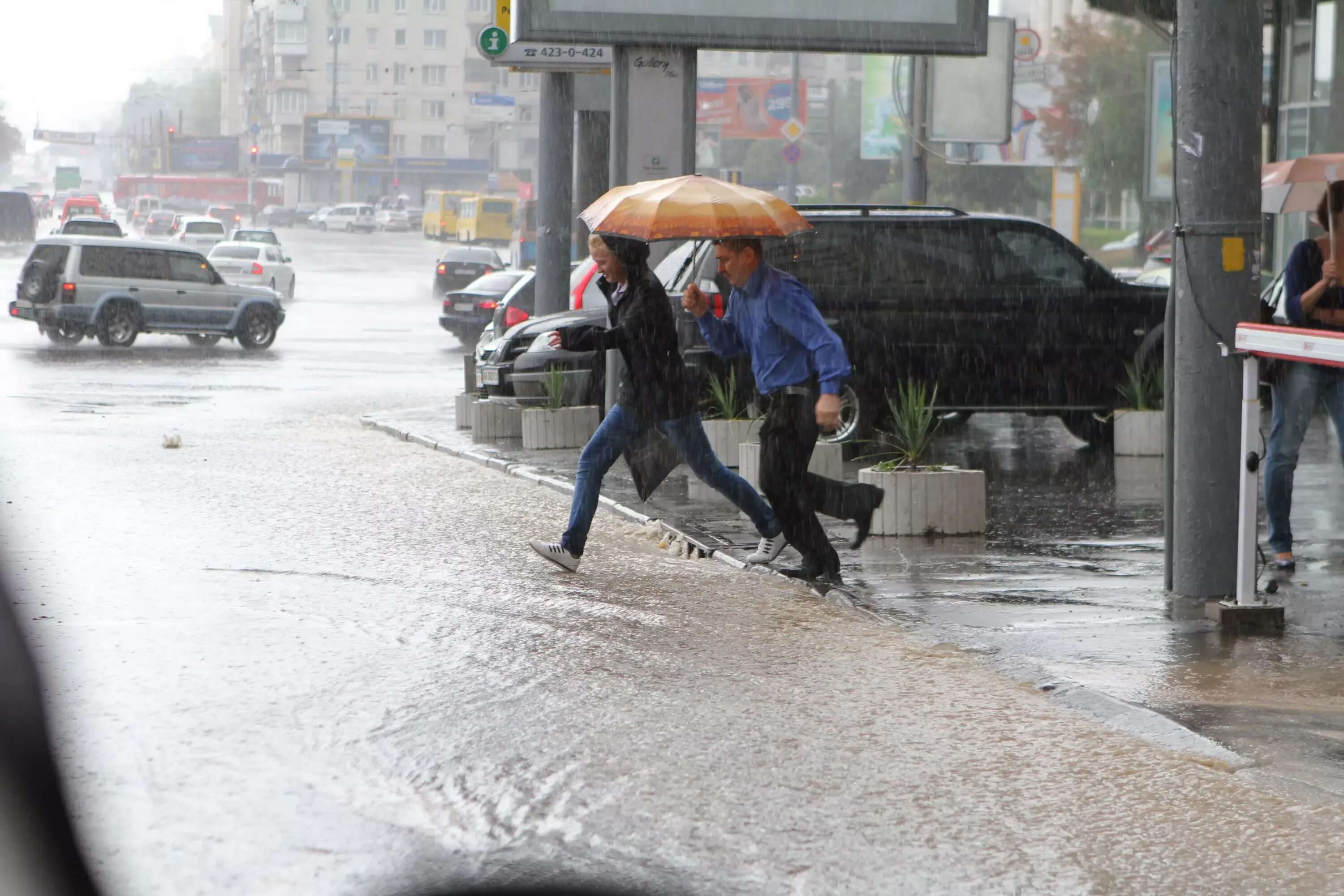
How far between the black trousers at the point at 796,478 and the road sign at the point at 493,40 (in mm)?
10555

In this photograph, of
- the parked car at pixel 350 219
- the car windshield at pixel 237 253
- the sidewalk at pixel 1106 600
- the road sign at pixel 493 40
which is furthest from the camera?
the parked car at pixel 350 219

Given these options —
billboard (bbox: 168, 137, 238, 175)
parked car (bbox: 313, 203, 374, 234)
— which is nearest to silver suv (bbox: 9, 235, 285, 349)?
parked car (bbox: 313, 203, 374, 234)

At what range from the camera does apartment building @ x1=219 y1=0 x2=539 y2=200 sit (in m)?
136

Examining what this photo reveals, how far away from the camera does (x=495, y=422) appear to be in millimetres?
15602

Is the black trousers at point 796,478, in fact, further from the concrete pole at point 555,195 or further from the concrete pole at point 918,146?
the concrete pole at point 918,146

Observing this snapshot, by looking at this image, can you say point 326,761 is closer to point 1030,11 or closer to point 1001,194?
point 1001,194

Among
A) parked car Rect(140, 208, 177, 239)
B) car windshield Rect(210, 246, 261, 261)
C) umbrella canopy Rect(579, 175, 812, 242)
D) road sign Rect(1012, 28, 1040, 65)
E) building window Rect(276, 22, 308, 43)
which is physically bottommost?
car windshield Rect(210, 246, 261, 261)

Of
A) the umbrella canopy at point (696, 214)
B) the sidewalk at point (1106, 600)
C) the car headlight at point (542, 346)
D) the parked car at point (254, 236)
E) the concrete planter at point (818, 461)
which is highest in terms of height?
the parked car at point (254, 236)

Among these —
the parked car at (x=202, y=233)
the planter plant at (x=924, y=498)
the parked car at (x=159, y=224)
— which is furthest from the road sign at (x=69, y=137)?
the planter plant at (x=924, y=498)

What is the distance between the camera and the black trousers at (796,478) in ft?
27.2

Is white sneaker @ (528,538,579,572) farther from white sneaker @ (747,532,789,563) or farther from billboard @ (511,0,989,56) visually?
billboard @ (511,0,989,56)

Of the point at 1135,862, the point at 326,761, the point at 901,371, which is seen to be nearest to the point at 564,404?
the point at 901,371

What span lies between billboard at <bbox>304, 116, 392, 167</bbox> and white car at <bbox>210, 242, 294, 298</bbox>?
83069 millimetres

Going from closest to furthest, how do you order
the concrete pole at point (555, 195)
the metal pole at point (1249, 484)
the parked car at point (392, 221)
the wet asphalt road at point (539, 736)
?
the wet asphalt road at point (539, 736)
the metal pole at point (1249, 484)
the concrete pole at point (555, 195)
the parked car at point (392, 221)
